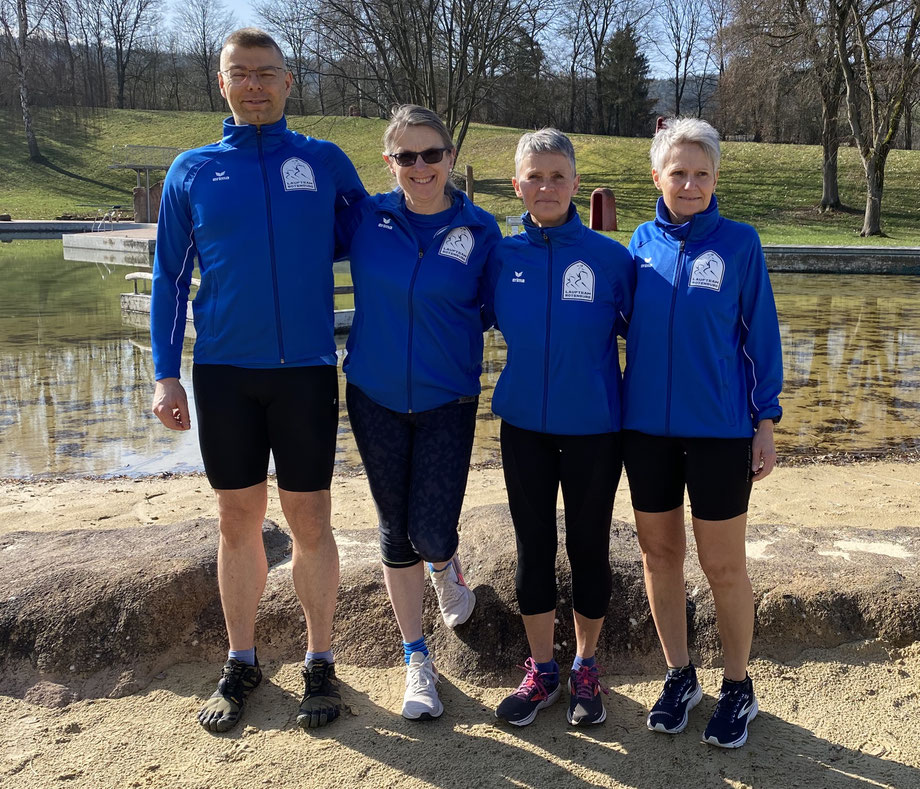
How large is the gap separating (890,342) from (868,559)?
26.0 feet

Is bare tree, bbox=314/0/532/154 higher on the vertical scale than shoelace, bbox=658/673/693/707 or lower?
higher

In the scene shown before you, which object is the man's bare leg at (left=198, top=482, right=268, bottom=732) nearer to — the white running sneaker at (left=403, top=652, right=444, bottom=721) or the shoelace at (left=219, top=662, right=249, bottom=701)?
the shoelace at (left=219, top=662, right=249, bottom=701)

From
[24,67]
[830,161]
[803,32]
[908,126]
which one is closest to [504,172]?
[830,161]

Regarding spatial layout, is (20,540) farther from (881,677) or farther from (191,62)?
(191,62)

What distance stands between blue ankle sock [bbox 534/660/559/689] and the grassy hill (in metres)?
19.1

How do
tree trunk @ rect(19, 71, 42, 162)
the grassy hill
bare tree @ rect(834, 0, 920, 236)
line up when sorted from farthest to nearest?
tree trunk @ rect(19, 71, 42, 162) → the grassy hill → bare tree @ rect(834, 0, 920, 236)

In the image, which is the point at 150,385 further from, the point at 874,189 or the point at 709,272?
the point at 874,189

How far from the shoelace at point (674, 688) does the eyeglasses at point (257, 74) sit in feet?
7.20

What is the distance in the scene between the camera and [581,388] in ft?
7.88

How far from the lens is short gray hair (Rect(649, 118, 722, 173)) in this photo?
2344mm

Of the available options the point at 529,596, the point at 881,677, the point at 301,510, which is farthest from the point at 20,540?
the point at 881,677

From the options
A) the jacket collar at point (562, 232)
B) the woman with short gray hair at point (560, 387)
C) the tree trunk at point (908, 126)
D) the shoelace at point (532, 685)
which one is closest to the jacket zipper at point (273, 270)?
the woman with short gray hair at point (560, 387)

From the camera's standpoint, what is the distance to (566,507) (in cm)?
251

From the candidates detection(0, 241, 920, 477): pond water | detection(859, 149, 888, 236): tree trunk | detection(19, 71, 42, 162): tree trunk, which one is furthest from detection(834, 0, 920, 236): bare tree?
detection(19, 71, 42, 162): tree trunk
